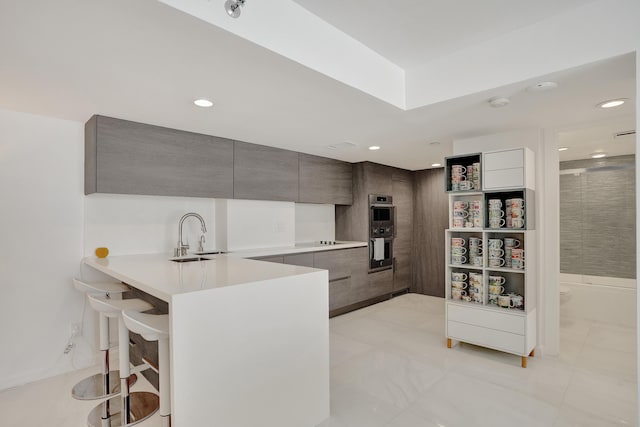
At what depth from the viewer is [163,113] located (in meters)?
2.69

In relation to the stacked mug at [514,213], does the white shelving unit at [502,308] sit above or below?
below

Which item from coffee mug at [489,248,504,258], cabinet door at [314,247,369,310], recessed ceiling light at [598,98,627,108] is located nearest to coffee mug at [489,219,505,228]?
coffee mug at [489,248,504,258]

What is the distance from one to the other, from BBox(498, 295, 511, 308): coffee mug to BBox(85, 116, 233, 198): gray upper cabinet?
2.73 m

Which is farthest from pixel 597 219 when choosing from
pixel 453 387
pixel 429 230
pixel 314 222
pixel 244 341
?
pixel 244 341

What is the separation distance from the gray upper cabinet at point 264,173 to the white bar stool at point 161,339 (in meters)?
1.98

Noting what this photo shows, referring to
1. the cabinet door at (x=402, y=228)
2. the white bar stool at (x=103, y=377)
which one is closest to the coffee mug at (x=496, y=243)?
the cabinet door at (x=402, y=228)

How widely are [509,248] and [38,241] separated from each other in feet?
13.1

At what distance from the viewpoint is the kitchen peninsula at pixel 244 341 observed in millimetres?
1562

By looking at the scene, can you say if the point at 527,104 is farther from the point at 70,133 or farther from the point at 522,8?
the point at 70,133

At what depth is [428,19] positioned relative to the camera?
75.8 inches

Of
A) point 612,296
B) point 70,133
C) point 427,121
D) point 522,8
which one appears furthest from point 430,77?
point 612,296

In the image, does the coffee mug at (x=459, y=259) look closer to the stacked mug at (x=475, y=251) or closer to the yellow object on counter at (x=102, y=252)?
the stacked mug at (x=475, y=251)

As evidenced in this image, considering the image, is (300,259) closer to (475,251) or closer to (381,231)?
(381,231)

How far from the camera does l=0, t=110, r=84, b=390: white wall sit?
8.75 feet
